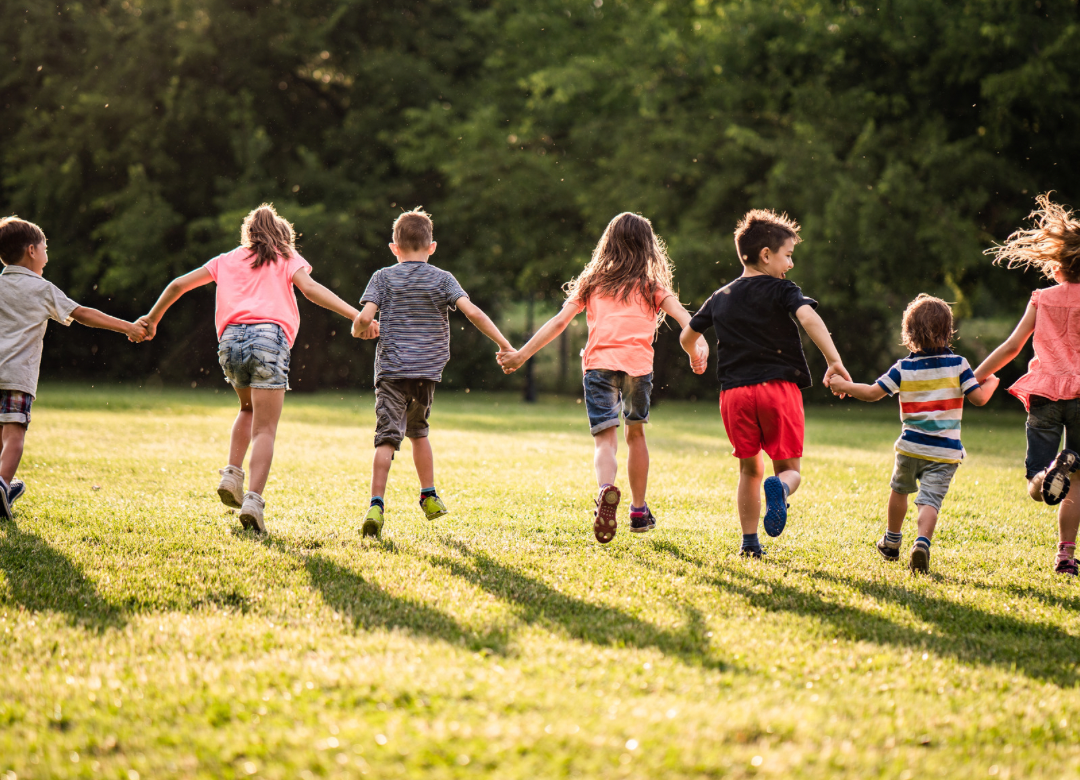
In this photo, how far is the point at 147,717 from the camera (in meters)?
2.52

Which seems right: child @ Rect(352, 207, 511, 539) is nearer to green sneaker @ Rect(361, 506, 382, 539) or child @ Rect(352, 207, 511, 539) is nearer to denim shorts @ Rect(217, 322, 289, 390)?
green sneaker @ Rect(361, 506, 382, 539)

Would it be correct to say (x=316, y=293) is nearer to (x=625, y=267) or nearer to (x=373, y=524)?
(x=373, y=524)

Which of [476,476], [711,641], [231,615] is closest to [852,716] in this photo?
[711,641]

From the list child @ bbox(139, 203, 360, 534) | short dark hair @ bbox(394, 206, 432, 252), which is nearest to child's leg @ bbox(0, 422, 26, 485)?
child @ bbox(139, 203, 360, 534)

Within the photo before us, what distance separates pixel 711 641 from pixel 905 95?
18.8 m

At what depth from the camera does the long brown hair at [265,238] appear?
5.48 metres

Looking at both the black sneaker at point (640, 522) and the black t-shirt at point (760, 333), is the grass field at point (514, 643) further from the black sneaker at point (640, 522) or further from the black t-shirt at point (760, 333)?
the black t-shirt at point (760, 333)

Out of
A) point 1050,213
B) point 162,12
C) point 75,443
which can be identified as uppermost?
point 162,12

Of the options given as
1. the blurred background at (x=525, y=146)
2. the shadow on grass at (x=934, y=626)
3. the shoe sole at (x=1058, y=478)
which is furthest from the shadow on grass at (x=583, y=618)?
the blurred background at (x=525, y=146)

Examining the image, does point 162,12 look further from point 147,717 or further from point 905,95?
point 147,717

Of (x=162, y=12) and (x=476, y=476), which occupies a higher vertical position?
(x=162, y=12)

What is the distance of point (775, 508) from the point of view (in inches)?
179

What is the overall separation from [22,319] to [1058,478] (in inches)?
236

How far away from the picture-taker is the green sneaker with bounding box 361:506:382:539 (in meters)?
5.20
